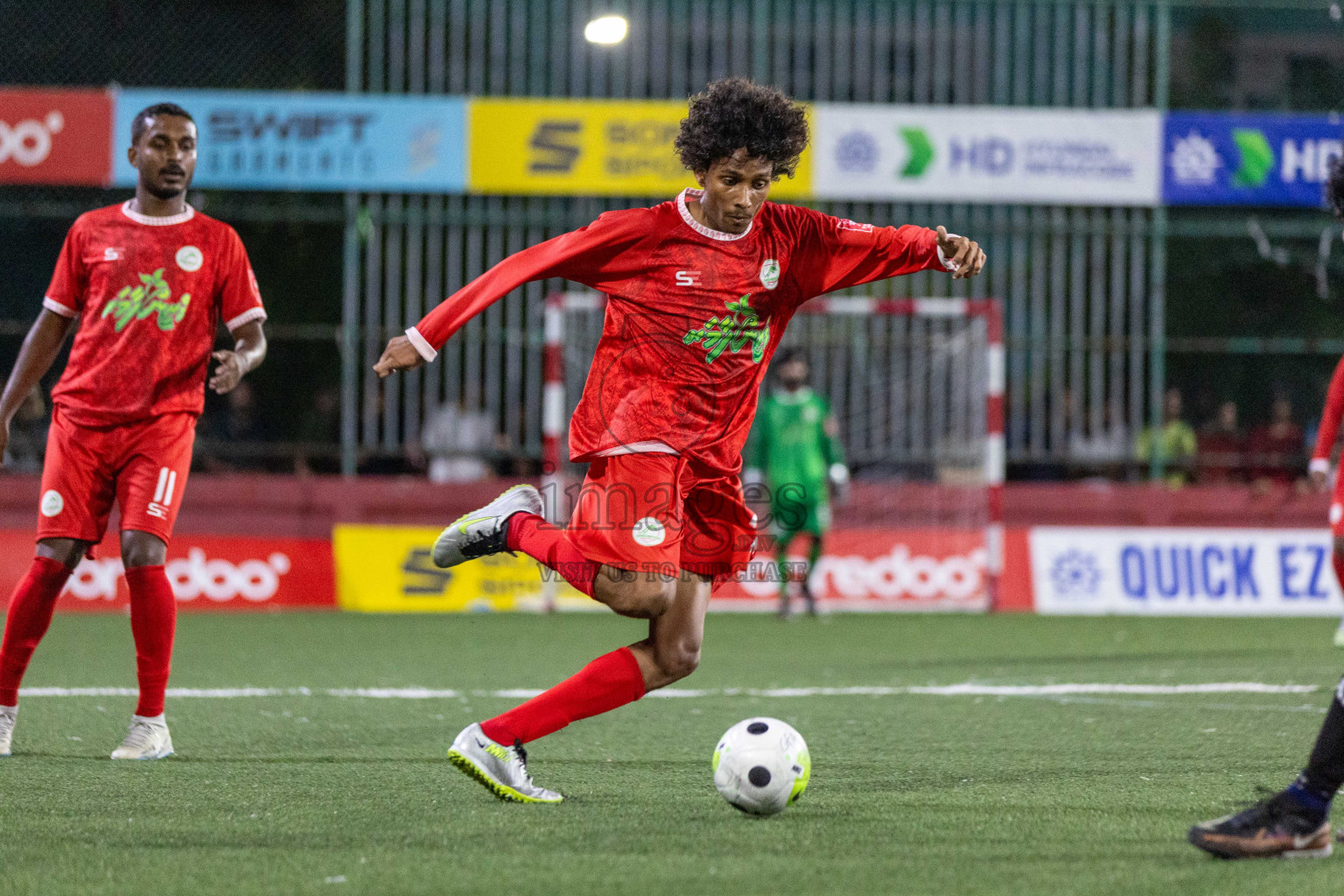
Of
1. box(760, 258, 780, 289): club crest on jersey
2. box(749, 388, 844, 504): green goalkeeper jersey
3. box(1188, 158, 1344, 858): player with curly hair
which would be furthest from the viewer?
box(749, 388, 844, 504): green goalkeeper jersey

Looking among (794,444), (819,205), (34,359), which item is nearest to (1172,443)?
(819,205)

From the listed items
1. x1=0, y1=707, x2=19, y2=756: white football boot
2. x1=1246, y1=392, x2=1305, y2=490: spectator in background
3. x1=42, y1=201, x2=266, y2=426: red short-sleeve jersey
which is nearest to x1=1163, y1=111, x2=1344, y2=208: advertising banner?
x1=1246, y1=392, x2=1305, y2=490: spectator in background

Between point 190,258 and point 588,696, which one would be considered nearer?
point 588,696

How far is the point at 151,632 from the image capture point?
217 inches

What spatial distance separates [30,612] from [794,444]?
823cm

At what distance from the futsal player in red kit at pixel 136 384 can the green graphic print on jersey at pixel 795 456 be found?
7613 mm

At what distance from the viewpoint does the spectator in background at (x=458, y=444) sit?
48.0ft

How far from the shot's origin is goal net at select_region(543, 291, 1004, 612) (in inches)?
530

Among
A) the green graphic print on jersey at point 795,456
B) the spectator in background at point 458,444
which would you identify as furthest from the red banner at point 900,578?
the spectator in background at point 458,444

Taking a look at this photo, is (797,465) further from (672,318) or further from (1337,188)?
(1337,188)

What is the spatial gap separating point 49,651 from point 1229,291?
1224 cm

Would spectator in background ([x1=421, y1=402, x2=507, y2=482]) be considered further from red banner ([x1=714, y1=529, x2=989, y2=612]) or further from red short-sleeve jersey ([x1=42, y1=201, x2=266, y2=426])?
red short-sleeve jersey ([x1=42, y1=201, x2=266, y2=426])

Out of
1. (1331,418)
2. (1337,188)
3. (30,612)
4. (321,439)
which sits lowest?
(30,612)

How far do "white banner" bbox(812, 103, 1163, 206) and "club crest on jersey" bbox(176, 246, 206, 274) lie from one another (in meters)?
9.66
